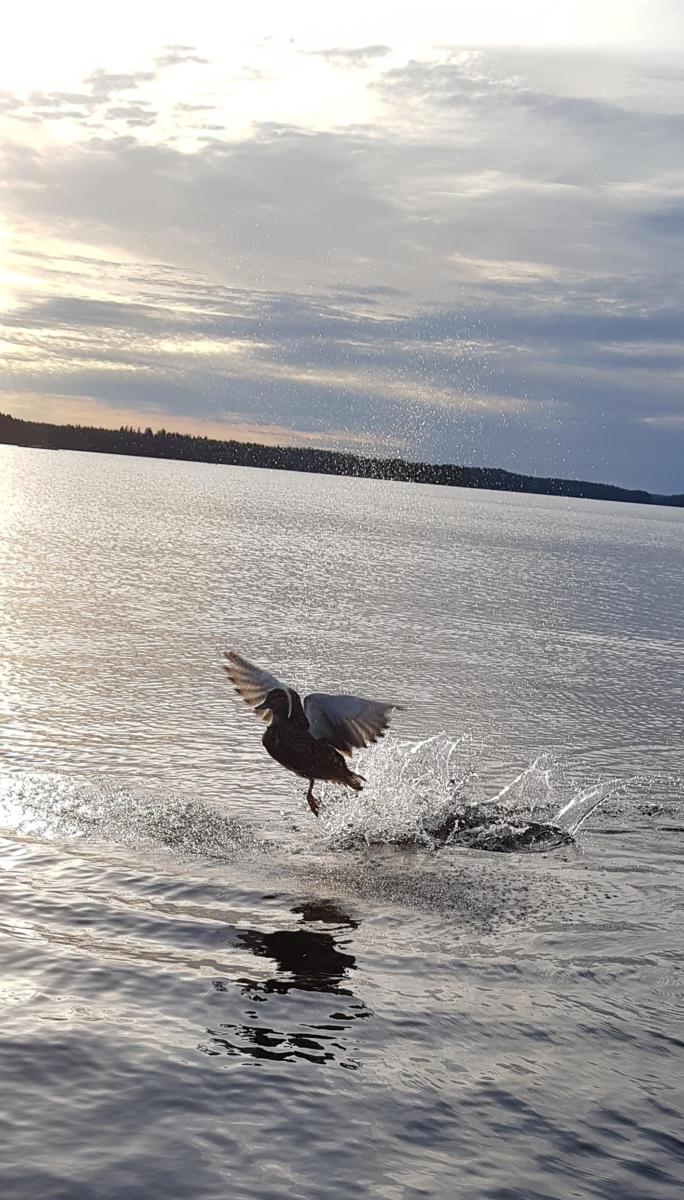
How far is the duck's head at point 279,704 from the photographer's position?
45.4 feet

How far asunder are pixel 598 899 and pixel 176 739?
8760 millimetres

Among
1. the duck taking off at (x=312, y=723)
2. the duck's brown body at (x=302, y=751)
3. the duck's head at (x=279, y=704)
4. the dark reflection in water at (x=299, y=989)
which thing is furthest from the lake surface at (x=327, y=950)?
the duck's head at (x=279, y=704)

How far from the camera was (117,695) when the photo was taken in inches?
891

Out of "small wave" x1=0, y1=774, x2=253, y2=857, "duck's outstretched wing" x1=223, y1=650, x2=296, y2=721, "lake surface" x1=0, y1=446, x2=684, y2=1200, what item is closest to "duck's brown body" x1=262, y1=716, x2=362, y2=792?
"duck's outstretched wing" x1=223, y1=650, x2=296, y2=721

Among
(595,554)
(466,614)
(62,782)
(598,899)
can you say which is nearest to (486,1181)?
Result: (598,899)

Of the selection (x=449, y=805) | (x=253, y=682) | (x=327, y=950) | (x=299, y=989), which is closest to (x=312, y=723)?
(x=253, y=682)

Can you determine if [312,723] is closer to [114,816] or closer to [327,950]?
[114,816]

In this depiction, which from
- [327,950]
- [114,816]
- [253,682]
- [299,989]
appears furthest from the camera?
[114,816]

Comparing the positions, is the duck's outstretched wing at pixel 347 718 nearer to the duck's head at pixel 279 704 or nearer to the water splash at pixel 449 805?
the duck's head at pixel 279 704

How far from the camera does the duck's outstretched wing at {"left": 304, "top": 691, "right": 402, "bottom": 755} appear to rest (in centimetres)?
1369

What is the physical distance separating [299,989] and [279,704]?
4.53 metres

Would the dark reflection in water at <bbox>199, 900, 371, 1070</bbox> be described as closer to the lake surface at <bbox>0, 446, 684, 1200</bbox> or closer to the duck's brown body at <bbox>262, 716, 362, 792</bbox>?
the lake surface at <bbox>0, 446, 684, 1200</bbox>

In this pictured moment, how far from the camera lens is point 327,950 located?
10703 mm

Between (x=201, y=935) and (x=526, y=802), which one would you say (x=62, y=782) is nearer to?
(x=201, y=935)
